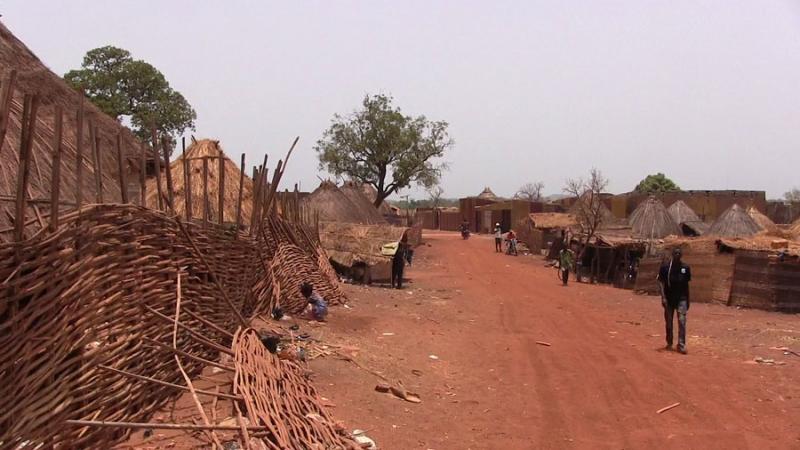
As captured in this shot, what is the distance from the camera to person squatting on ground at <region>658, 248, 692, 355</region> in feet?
32.2

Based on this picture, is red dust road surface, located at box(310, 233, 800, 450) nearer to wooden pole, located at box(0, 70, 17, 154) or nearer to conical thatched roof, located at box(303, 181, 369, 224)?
wooden pole, located at box(0, 70, 17, 154)

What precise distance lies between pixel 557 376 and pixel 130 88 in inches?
940

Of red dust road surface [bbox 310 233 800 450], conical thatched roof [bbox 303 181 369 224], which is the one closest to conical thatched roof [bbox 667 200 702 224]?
conical thatched roof [bbox 303 181 369 224]

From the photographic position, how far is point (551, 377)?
8.32 metres

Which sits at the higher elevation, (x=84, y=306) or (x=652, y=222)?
(x=652, y=222)

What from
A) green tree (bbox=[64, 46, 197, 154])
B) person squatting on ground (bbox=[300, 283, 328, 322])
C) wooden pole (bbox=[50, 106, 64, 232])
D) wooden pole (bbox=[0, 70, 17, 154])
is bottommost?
person squatting on ground (bbox=[300, 283, 328, 322])

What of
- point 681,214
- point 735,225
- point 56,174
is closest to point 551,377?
point 56,174

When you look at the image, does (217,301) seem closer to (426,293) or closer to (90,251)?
(90,251)

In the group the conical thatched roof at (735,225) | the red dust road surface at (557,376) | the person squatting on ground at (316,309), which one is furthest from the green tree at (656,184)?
the person squatting on ground at (316,309)

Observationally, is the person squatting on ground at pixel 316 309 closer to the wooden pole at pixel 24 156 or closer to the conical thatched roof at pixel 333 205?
the wooden pole at pixel 24 156

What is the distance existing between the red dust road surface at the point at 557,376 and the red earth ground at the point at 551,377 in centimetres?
2

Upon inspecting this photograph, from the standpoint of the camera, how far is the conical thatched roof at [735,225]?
2508 cm

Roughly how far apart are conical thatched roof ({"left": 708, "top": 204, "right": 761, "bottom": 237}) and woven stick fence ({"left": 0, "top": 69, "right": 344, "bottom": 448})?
23.9m

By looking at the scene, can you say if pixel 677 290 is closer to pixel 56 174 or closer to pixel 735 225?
pixel 56 174
